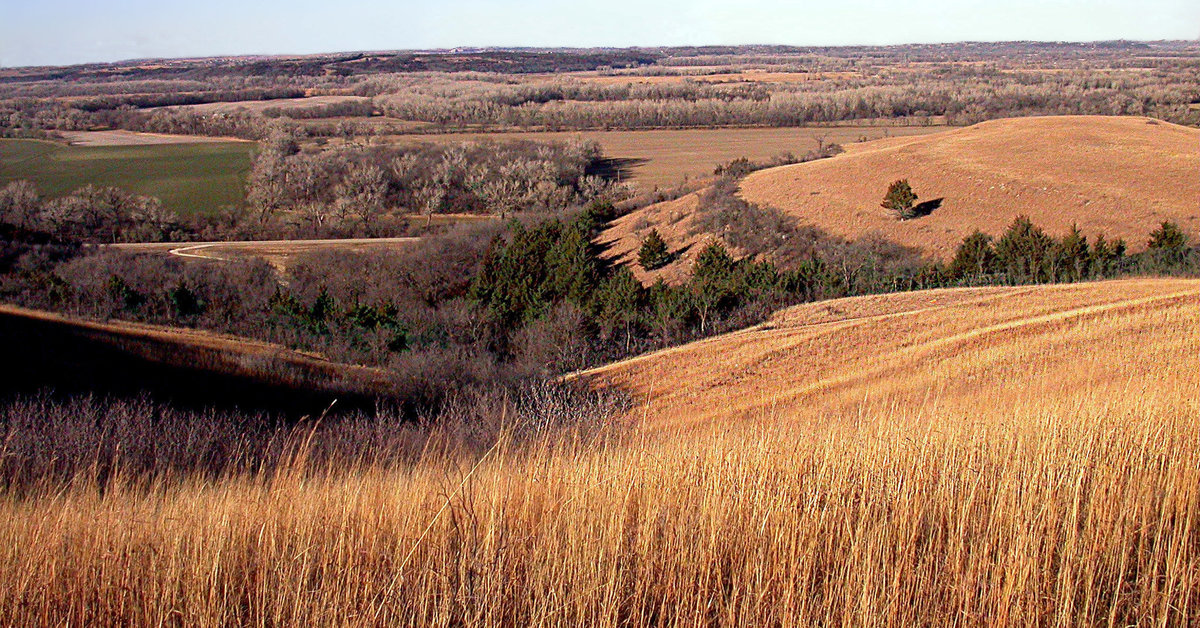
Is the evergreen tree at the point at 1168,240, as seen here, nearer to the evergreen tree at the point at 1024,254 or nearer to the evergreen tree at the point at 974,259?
the evergreen tree at the point at 1024,254

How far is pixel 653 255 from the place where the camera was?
38750mm

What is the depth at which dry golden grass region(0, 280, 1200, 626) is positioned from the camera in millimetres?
3059

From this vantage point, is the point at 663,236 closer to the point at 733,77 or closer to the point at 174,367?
the point at 174,367

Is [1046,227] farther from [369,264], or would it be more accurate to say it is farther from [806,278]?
[369,264]

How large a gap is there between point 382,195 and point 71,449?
64498 mm

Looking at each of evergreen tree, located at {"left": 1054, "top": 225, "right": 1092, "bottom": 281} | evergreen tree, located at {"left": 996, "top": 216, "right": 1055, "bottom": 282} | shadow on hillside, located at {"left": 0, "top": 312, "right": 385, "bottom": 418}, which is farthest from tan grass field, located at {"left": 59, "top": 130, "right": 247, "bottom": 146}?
evergreen tree, located at {"left": 1054, "top": 225, "right": 1092, "bottom": 281}

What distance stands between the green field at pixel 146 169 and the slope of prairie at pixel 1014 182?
4651 centimetres

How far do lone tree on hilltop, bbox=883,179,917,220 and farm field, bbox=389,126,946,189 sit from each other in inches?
1050

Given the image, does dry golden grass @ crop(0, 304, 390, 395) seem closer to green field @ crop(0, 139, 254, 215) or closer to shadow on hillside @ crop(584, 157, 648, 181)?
green field @ crop(0, 139, 254, 215)

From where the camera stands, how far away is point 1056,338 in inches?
489

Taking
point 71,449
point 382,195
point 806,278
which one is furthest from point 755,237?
point 382,195

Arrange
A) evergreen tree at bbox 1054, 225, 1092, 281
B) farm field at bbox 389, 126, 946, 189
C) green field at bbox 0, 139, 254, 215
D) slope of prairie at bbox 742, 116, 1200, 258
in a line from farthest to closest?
farm field at bbox 389, 126, 946, 189 → green field at bbox 0, 139, 254, 215 → slope of prairie at bbox 742, 116, 1200, 258 → evergreen tree at bbox 1054, 225, 1092, 281

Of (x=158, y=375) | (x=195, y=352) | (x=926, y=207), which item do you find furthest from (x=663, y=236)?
(x=158, y=375)

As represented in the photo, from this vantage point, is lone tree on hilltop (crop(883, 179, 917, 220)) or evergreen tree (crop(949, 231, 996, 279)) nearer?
evergreen tree (crop(949, 231, 996, 279))
